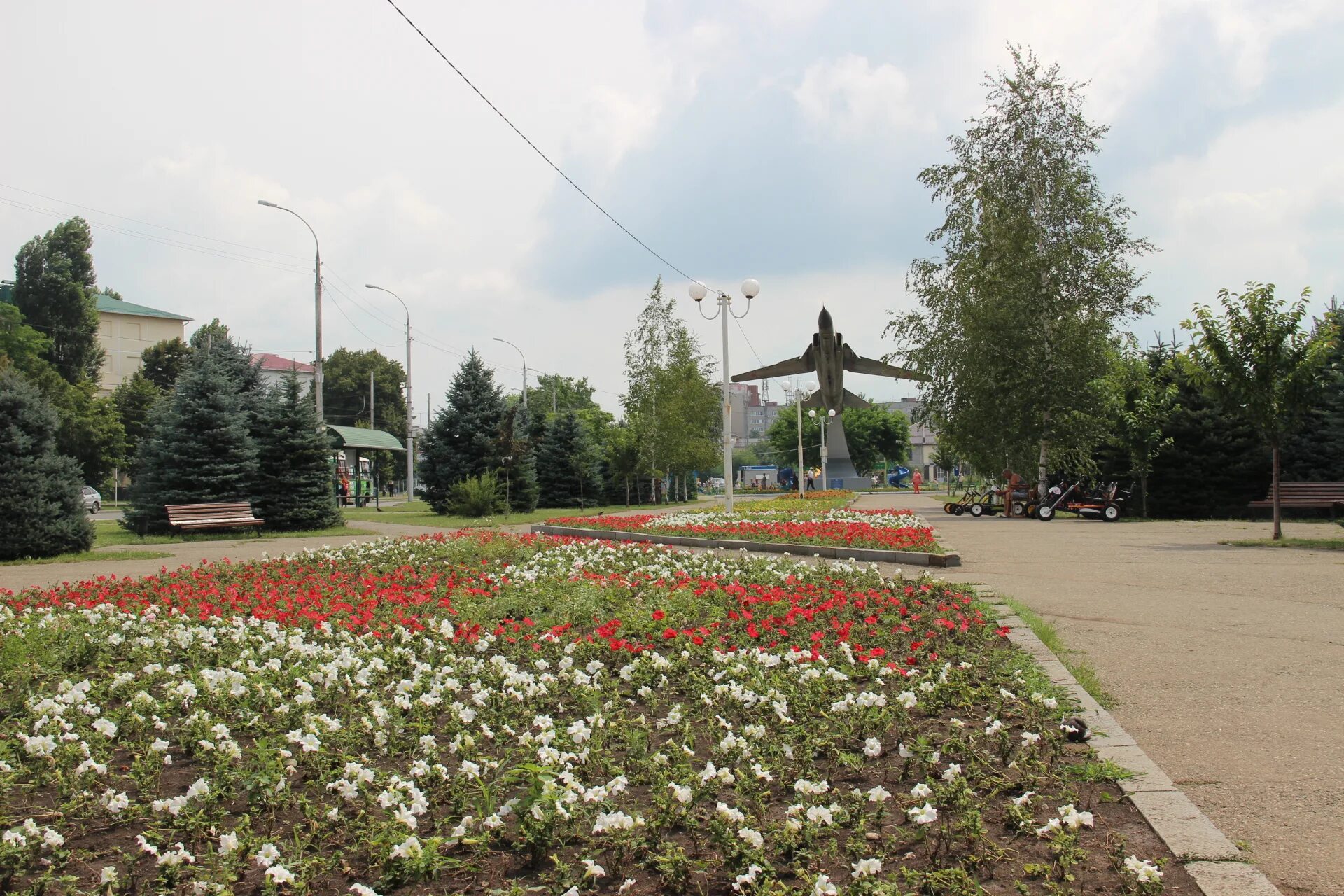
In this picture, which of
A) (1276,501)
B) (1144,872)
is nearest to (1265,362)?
(1276,501)

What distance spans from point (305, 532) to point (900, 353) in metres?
18.4

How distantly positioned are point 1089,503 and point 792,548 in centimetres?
1434

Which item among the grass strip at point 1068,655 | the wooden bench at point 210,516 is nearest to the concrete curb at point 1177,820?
the grass strip at point 1068,655

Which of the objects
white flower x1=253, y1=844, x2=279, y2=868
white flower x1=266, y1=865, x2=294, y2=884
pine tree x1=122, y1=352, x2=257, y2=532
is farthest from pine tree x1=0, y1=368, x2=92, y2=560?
white flower x1=266, y1=865, x2=294, y2=884

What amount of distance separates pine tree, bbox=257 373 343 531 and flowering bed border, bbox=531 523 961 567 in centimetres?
829

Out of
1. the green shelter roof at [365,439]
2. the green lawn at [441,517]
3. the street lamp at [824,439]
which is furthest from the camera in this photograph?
the street lamp at [824,439]

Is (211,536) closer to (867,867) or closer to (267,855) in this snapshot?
(267,855)

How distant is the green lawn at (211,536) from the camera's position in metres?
19.6

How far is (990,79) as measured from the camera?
29.2m

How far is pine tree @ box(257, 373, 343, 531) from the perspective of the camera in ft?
76.3

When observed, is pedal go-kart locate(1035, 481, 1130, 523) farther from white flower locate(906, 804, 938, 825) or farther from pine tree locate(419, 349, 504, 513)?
white flower locate(906, 804, 938, 825)

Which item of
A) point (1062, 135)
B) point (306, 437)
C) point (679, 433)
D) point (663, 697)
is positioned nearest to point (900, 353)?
point (1062, 135)

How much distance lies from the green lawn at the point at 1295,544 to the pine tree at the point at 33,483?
1923 centimetres

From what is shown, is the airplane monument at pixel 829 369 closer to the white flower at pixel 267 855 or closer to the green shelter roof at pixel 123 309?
the white flower at pixel 267 855
